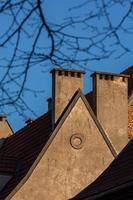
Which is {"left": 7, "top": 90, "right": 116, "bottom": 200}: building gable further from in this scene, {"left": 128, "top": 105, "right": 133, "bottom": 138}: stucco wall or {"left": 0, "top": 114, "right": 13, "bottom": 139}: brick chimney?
{"left": 0, "top": 114, "right": 13, "bottom": 139}: brick chimney

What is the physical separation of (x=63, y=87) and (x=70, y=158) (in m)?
2.88

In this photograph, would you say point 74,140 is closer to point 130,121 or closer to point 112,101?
point 112,101

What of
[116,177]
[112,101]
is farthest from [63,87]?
[116,177]

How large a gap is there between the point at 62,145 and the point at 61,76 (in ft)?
9.04

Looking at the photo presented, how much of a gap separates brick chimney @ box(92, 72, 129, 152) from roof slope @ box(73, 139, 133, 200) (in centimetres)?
954

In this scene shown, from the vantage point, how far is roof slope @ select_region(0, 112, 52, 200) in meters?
23.8

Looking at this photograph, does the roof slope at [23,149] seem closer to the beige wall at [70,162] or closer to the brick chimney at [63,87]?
the beige wall at [70,162]

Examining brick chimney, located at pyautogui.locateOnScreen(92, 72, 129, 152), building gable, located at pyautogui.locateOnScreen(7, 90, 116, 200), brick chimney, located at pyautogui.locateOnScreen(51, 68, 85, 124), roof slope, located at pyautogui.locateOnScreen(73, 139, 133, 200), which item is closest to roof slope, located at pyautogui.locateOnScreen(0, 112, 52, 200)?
building gable, located at pyautogui.locateOnScreen(7, 90, 116, 200)

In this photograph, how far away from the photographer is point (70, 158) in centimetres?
2366

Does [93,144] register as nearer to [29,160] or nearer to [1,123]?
[29,160]

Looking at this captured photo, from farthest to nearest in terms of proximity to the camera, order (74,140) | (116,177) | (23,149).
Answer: (23,149), (74,140), (116,177)

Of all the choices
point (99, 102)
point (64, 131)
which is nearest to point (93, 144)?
point (64, 131)

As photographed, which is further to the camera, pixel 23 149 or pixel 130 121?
pixel 130 121

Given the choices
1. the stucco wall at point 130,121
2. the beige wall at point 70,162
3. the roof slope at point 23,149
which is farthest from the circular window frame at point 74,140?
the stucco wall at point 130,121
